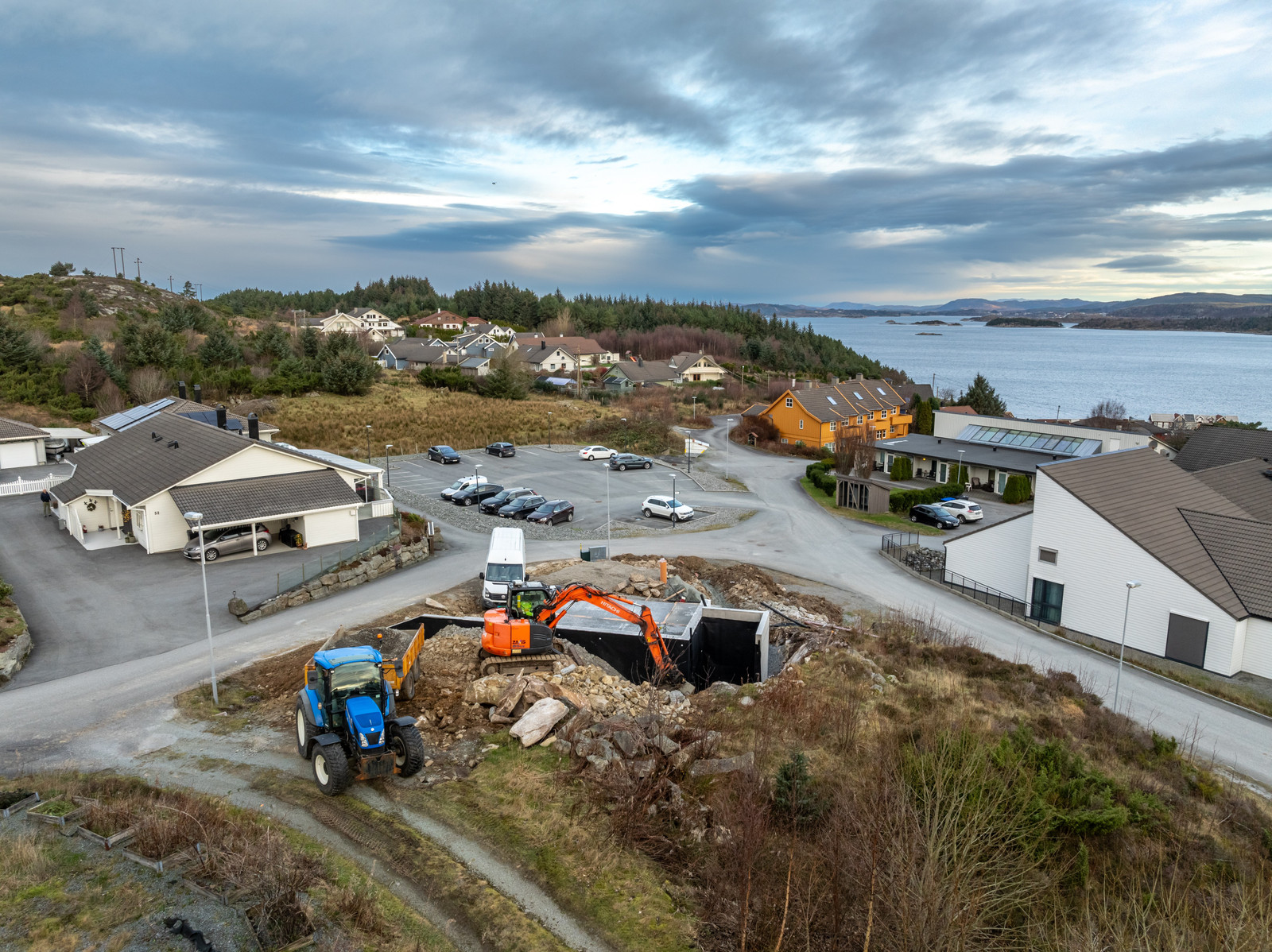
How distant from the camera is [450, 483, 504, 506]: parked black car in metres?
42.9

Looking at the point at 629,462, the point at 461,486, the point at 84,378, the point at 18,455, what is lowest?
the point at 461,486

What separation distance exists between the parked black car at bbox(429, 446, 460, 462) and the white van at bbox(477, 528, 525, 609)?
1068 inches

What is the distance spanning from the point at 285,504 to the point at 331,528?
82.5 inches

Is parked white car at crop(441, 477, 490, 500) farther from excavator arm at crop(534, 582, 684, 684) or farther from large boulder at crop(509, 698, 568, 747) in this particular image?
large boulder at crop(509, 698, 568, 747)

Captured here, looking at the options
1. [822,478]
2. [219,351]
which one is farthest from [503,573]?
[219,351]

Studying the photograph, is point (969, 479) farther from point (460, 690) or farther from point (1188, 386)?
point (1188, 386)

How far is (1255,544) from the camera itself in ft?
79.5

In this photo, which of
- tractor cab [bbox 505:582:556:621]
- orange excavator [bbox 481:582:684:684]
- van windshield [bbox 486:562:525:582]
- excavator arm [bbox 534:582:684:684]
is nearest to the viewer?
orange excavator [bbox 481:582:684:684]

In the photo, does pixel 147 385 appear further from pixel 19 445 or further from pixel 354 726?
pixel 354 726

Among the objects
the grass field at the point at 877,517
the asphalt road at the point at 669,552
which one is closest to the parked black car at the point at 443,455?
the asphalt road at the point at 669,552

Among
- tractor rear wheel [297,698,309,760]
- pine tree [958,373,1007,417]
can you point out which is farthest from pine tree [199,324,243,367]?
pine tree [958,373,1007,417]

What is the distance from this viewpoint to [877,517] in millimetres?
41719

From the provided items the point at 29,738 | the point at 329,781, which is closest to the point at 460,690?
the point at 329,781

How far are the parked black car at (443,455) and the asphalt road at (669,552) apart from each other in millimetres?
18470
